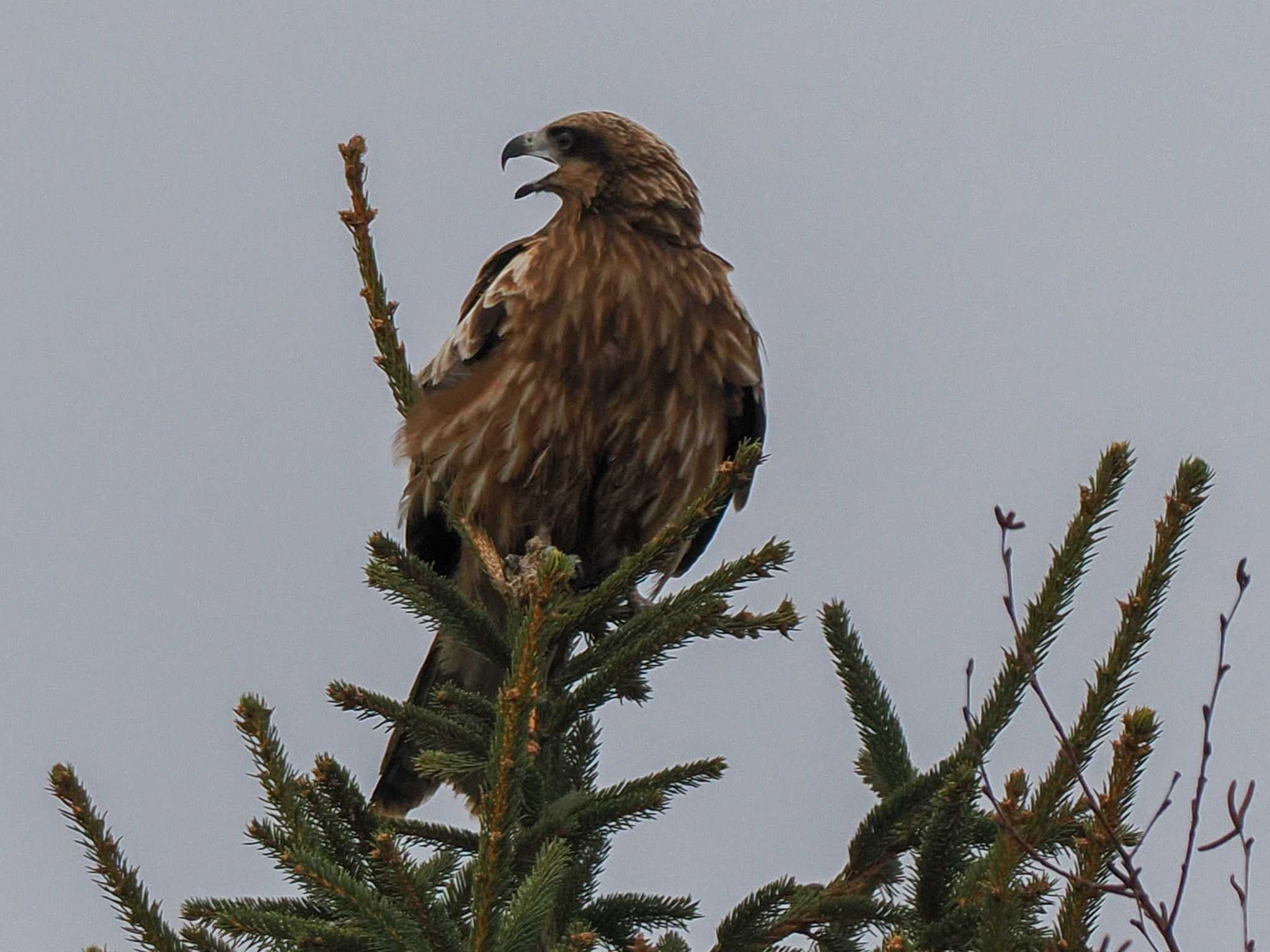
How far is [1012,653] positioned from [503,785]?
103cm

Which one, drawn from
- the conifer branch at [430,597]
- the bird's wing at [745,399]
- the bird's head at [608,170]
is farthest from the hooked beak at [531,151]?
the conifer branch at [430,597]

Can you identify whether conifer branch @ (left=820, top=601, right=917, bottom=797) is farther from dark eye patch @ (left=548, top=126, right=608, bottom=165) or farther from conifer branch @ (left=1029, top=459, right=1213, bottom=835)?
dark eye patch @ (left=548, top=126, right=608, bottom=165)

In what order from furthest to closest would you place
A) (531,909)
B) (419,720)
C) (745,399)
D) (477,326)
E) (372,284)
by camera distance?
1. (745,399)
2. (477,326)
3. (372,284)
4. (419,720)
5. (531,909)

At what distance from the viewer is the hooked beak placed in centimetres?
486

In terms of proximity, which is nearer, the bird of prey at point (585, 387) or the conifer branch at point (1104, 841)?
the conifer branch at point (1104, 841)

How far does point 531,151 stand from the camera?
4879 mm

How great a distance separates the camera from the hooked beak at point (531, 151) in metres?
4.86

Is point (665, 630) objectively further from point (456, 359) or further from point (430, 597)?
point (456, 359)

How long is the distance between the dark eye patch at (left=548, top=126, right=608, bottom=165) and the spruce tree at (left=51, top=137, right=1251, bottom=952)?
6.11 ft

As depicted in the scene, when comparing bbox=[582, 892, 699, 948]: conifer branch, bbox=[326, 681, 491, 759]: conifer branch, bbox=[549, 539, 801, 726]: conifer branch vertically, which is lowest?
bbox=[582, 892, 699, 948]: conifer branch

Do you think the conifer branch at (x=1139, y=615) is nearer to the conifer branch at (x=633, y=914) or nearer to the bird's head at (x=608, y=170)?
the conifer branch at (x=633, y=914)

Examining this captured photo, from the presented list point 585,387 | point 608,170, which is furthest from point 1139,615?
point 608,170

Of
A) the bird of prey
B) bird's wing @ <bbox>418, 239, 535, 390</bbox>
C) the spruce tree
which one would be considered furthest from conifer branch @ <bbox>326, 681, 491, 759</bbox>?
bird's wing @ <bbox>418, 239, 535, 390</bbox>

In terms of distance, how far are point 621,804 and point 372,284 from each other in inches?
46.9
